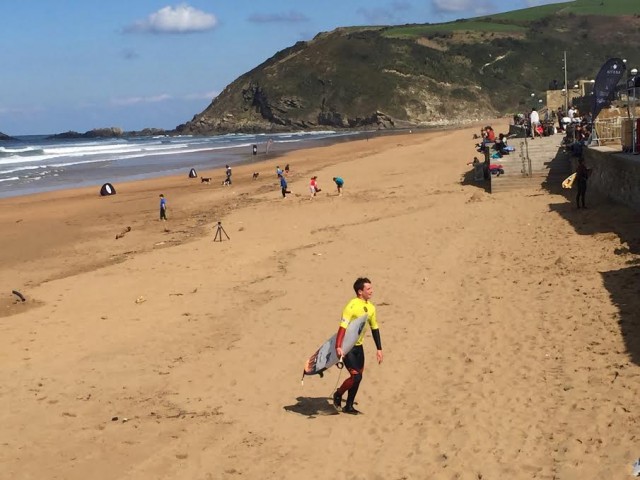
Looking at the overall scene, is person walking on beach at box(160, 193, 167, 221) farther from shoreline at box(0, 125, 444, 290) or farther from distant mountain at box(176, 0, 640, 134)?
distant mountain at box(176, 0, 640, 134)

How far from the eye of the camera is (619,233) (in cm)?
1477

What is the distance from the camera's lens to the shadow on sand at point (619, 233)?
965cm

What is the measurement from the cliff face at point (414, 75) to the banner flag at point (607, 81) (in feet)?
341

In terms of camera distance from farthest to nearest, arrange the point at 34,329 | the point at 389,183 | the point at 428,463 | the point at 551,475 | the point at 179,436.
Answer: the point at 389,183 < the point at 34,329 < the point at 179,436 < the point at 428,463 < the point at 551,475

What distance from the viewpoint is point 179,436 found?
8.16 meters

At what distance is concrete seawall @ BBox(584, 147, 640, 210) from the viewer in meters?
15.7

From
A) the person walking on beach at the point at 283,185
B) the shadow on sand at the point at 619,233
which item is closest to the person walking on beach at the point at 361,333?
the shadow on sand at the point at 619,233

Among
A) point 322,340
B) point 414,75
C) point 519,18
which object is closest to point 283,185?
point 322,340

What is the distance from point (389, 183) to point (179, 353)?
771 inches

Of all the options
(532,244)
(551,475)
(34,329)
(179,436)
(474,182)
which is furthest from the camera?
(474,182)

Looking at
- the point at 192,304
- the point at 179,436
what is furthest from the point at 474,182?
the point at 179,436

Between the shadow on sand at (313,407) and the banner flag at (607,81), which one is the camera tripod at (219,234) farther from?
the shadow on sand at (313,407)

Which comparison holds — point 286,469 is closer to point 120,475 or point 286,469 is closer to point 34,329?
point 120,475

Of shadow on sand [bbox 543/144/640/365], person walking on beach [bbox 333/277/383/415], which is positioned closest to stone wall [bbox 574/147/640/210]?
shadow on sand [bbox 543/144/640/365]
